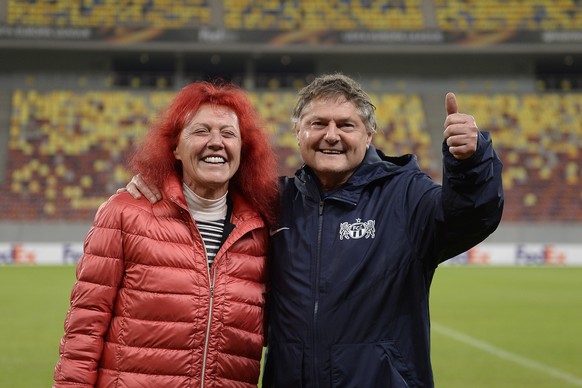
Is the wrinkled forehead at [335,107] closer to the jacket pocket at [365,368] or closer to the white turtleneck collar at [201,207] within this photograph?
the white turtleneck collar at [201,207]

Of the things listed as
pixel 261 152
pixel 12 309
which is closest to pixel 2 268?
pixel 12 309

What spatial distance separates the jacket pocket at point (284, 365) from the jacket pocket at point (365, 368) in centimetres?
15

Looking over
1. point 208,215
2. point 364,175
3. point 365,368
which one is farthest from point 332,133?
point 365,368

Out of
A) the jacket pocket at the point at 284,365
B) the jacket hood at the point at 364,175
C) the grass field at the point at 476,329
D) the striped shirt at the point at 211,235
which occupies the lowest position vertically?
the grass field at the point at 476,329

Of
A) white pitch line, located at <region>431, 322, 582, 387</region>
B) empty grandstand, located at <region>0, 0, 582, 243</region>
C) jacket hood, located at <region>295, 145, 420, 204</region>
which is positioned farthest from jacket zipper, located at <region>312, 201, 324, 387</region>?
empty grandstand, located at <region>0, 0, 582, 243</region>

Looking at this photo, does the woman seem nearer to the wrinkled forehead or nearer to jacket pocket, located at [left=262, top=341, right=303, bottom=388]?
jacket pocket, located at [left=262, top=341, right=303, bottom=388]

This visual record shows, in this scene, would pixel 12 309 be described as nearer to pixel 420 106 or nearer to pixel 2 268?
pixel 2 268

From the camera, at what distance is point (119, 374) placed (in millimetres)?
3021

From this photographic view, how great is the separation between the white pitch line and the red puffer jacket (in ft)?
16.2

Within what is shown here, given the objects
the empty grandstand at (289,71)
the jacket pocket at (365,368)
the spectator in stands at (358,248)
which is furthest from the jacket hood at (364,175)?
the empty grandstand at (289,71)

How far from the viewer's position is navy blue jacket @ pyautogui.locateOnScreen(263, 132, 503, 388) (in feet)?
9.90

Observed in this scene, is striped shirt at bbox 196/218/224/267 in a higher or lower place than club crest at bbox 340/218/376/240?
lower

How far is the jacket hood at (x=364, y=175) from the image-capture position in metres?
3.21

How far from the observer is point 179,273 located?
3.08 metres
